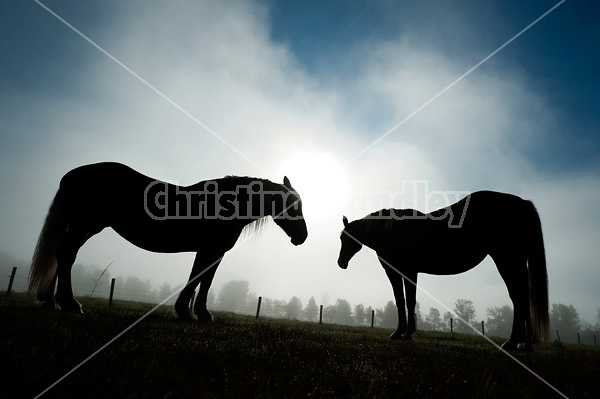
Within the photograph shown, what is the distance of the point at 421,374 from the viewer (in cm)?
288

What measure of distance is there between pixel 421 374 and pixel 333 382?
1079 mm

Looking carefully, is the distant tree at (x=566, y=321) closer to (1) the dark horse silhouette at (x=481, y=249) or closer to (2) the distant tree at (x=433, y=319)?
(2) the distant tree at (x=433, y=319)

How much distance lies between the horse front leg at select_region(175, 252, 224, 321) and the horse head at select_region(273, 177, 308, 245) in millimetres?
2025

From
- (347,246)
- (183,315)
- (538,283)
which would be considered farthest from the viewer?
(347,246)

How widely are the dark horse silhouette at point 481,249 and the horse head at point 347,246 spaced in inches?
82.8

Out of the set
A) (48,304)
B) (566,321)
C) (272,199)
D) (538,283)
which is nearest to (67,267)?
(48,304)

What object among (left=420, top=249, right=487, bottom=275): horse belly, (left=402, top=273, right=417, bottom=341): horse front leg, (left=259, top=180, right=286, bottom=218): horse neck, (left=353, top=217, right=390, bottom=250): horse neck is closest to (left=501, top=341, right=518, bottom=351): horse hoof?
(left=420, top=249, right=487, bottom=275): horse belly

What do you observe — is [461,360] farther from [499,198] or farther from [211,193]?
[211,193]

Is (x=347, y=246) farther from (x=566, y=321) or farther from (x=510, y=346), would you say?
(x=566, y=321)

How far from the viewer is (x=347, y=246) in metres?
11.0

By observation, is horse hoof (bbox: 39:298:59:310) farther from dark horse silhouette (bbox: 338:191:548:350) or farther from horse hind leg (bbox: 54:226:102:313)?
dark horse silhouette (bbox: 338:191:548:350)

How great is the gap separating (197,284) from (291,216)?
9.93 feet

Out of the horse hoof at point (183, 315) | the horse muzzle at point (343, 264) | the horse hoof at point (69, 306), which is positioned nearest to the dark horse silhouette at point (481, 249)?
the horse muzzle at point (343, 264)

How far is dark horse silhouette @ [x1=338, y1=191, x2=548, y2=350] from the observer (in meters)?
6.55
